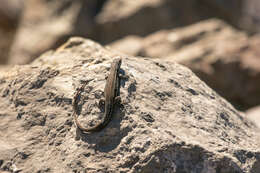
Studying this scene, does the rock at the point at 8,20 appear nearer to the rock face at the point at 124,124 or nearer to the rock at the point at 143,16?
the rock at the point at 143,16

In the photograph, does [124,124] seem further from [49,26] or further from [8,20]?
[8,20]

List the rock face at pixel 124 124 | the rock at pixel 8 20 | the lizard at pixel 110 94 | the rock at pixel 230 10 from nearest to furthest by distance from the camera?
1. the rock face at pixel 124 124
2. the lizard at pixel 110 94
3. the rock at pixel 230 10
4. the rock at pixel 8 20

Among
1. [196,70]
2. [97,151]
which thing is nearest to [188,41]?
[196,70]

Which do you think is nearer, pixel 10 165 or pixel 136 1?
pixel 10 165

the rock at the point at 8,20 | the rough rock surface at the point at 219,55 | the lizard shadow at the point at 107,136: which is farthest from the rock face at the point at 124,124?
the rock at the point at 8,20

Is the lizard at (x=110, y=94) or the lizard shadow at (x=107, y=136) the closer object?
the lizard shadow at (x=107, y=136)

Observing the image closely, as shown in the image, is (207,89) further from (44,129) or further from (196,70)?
(196,70)

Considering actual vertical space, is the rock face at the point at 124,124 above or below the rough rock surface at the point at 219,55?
below
